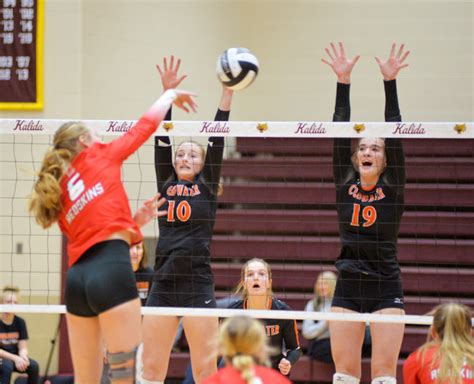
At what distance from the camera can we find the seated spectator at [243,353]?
3.87m

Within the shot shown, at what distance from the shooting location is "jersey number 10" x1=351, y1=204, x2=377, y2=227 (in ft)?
20.5

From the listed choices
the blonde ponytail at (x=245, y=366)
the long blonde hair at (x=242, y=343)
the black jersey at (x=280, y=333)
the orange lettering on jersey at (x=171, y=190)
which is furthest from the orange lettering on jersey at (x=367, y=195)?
the blonde ponytail at (x=245, y=366)

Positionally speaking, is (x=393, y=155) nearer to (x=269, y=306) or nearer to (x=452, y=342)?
(x=269, y=306)

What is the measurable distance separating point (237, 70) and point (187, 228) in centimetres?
122

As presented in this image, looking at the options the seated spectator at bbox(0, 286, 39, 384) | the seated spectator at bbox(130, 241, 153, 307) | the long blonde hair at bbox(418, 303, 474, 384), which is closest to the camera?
the long blonde hair at bbox(418, 303, 474, 384)

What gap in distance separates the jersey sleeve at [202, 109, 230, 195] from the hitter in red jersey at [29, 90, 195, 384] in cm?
172

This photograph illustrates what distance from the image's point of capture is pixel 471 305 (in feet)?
30.4

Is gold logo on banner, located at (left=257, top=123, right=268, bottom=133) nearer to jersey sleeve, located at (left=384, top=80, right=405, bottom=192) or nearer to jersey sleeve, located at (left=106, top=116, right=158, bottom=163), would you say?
jersey sleeve, located at (left=384, top=80, right=405, bottom=192)

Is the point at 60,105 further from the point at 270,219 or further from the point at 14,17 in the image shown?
the point at 270,219

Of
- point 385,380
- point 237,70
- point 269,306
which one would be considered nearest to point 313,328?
point 269,306

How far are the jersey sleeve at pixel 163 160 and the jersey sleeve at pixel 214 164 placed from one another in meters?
0.27

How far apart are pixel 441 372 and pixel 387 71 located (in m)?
2.34

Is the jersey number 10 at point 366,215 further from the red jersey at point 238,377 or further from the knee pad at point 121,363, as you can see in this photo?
the red jersey at point 238,377

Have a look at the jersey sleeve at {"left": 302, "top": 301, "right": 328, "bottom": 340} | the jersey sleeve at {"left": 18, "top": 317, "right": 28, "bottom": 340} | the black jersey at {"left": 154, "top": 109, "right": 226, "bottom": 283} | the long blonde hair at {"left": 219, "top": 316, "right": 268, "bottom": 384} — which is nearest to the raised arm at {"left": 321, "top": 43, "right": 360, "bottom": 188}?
the black jersey at {"left": 154, "top": 109, "right": 226, "bottom": 283}
